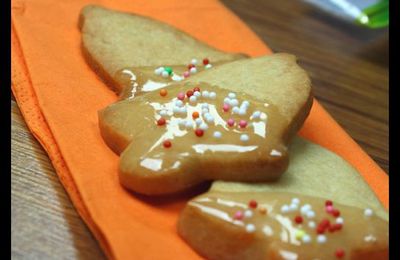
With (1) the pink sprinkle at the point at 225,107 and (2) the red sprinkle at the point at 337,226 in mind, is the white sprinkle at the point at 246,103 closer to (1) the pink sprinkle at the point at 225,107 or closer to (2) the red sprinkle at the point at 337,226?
(1) the pink sprinkle at the point at 225,107

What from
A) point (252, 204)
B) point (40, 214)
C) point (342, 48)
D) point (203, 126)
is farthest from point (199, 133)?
point (342, 48)

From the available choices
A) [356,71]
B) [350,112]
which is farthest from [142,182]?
[356,71]

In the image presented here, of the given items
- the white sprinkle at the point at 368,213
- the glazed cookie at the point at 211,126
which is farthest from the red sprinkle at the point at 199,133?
the white sprinkle at the point at 368,213

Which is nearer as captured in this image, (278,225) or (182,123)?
(278,225)

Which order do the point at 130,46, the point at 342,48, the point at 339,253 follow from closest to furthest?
the point at 339,253 → the point at 130,46 → the point at 342,48

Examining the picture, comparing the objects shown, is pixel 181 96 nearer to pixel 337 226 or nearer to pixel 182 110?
pixel 182 110

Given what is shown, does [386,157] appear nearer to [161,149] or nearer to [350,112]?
[350,112]

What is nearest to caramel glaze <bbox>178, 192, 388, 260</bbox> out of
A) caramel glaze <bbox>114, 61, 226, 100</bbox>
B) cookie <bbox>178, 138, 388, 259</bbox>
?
cookie <bbox>178, 138, 388, 259</bbox>

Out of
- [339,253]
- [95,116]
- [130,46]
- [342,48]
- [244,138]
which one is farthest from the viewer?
[342,48]
